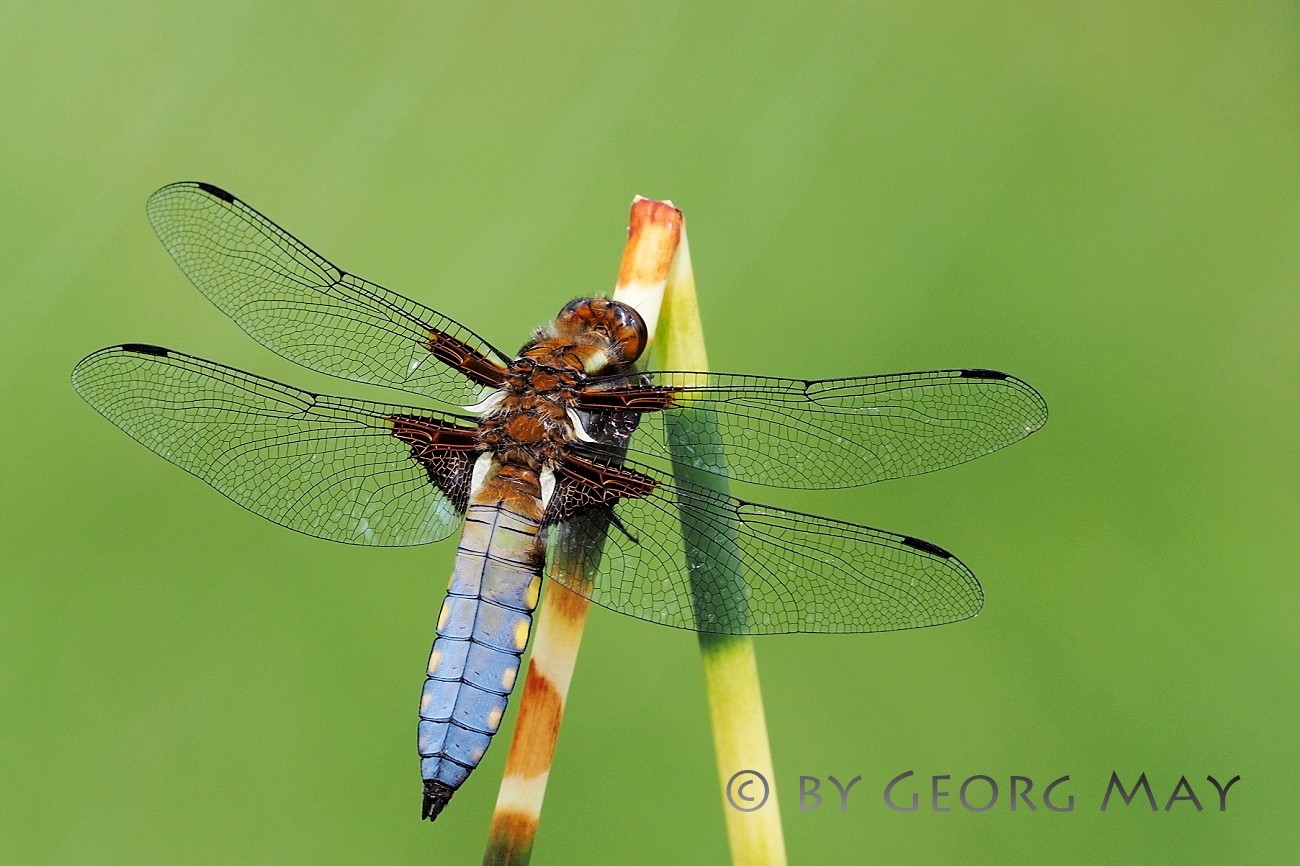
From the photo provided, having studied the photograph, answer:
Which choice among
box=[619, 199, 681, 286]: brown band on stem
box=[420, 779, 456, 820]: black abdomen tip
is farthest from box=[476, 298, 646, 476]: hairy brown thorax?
box=[420, 779, 456, 820]: black abdomen tip

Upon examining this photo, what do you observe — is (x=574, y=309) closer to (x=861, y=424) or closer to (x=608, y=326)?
(x=608, y=326)

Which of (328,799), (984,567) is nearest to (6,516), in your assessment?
(328,799)

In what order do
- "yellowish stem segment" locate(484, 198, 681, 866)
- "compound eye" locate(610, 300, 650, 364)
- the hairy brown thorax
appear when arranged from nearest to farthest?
"yellowish stem segment" locate(484, 198, 681, 866), "compound eye" locate(610, 300, 650, 364), the hairy brown thorax

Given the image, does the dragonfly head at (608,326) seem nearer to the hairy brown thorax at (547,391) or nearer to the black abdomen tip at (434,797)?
the hairy brown thorax at (547,391)

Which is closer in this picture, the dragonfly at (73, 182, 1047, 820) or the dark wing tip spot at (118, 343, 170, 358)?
the dragonfly at (73, 182, 1047, 820)

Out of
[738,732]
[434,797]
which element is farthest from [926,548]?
[434,797]

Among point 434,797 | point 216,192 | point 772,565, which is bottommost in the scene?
point 434,797

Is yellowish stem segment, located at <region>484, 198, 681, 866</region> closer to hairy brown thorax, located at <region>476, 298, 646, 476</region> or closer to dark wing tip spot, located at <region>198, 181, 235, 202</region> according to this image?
hairy brown thorax, located at <region>476, 298, 646, 476</region>
